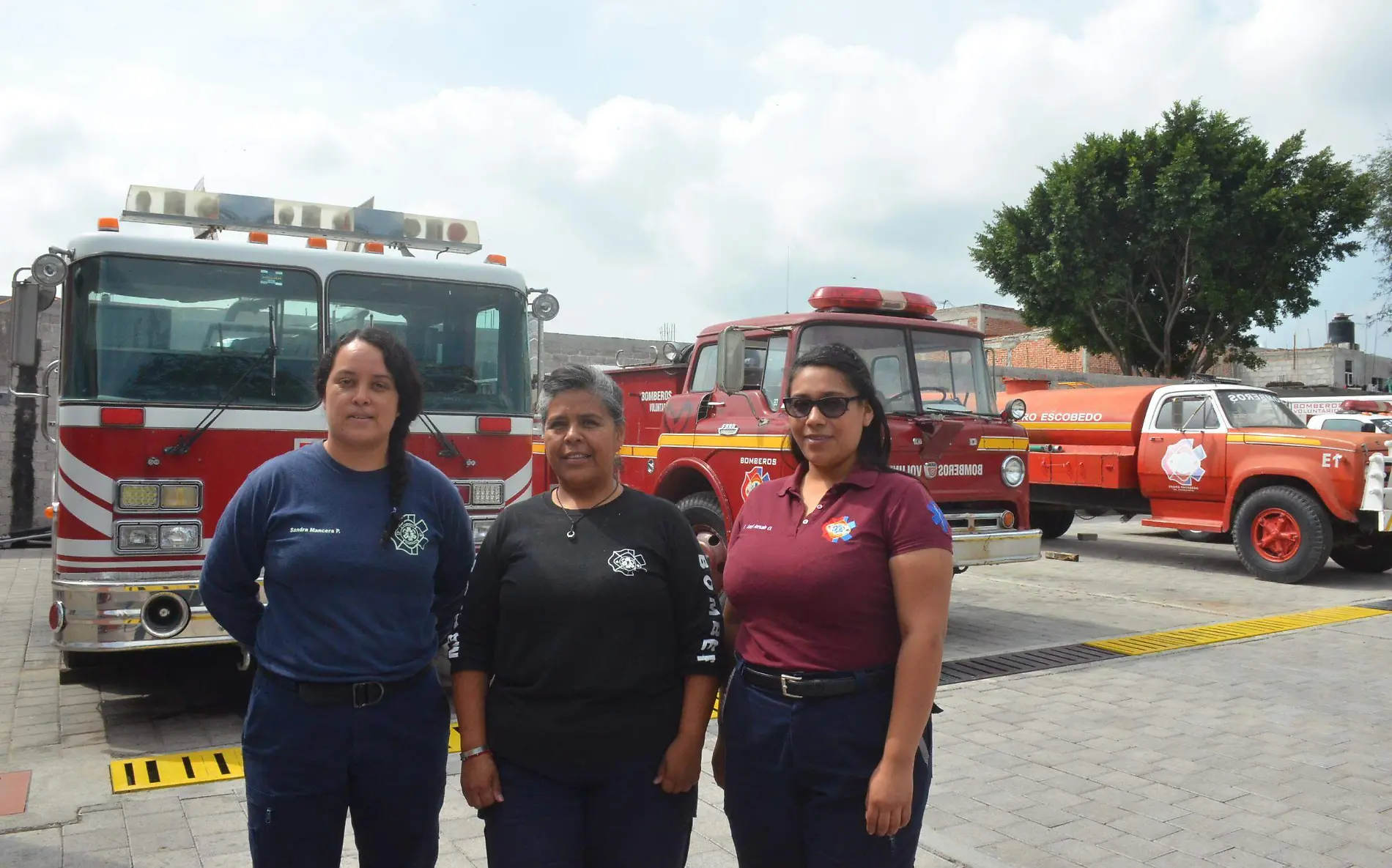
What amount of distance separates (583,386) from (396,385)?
48 centimetres

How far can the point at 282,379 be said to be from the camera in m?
5.67

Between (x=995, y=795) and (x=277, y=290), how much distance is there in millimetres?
4408

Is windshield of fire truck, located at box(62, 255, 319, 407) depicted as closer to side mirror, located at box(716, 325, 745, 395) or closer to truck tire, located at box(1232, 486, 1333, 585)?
side mirror, located at box(716, 325, 745, 395)

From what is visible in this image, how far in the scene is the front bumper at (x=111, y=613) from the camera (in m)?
5.06

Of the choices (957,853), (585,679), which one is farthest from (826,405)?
(957,853)

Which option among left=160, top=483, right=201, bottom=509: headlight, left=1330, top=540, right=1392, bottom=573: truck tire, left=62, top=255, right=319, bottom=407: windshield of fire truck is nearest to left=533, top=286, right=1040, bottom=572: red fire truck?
left=62, top=255, right=319, bottom=407: windshield of fire truck

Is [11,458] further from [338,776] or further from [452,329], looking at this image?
[338,776]

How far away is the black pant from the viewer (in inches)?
90.5

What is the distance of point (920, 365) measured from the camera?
8016 mm

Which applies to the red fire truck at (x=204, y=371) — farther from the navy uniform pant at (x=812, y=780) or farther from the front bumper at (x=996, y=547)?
the navy uniform pant at (x=812, y=780)

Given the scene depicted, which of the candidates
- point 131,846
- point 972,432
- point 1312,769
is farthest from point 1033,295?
point 131,846

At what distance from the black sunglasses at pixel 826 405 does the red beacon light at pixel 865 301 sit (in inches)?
216

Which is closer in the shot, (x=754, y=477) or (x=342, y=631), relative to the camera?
(x=342, y=631)

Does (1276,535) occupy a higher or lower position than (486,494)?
lower
